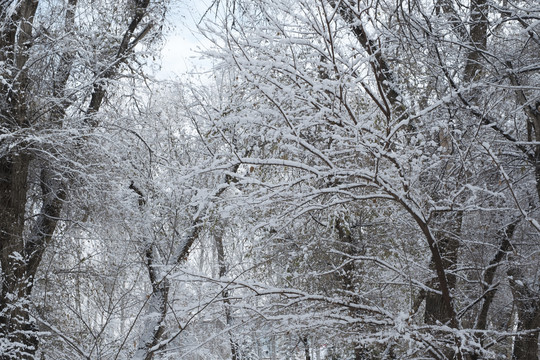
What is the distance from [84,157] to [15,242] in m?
1.47

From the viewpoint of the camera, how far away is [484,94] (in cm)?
476

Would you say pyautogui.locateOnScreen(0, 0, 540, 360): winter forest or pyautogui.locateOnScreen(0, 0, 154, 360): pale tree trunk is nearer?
pyautogui.locateOnScreen(0, 0, 540, 360): winter forest

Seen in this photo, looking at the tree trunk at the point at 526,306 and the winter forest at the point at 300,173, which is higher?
the winter forest at the point at 300,173

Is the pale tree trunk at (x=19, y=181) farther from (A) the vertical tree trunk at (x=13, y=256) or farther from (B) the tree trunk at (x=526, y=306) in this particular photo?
(B) the tree trunk at (x=526, y=306)

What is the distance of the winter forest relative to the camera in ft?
14.0

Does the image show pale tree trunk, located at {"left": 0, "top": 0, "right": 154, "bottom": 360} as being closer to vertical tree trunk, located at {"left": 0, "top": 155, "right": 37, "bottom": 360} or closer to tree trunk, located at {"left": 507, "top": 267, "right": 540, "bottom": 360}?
vertical tree trunk, located at {"left": 0, "top": 155, "right": 37, "bottom": 360}

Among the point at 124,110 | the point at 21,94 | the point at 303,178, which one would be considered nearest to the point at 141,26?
the point at 124,110

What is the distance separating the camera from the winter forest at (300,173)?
14.0 ft

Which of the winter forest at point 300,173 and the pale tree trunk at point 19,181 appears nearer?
the winter forest at point 300,173

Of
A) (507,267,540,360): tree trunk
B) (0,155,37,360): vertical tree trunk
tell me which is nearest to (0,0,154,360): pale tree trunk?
(0,155,37,360): vertical tree trunk

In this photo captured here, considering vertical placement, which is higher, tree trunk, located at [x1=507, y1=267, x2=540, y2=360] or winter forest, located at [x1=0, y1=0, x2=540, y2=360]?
winter forest, located at [x1=0, y1=0, x2=540, y2=360]

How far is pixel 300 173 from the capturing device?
6152 mm

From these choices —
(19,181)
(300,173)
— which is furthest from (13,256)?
(300,173)

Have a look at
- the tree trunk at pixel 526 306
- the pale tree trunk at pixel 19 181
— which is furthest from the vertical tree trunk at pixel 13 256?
the tree trunk at pixel 526 306
